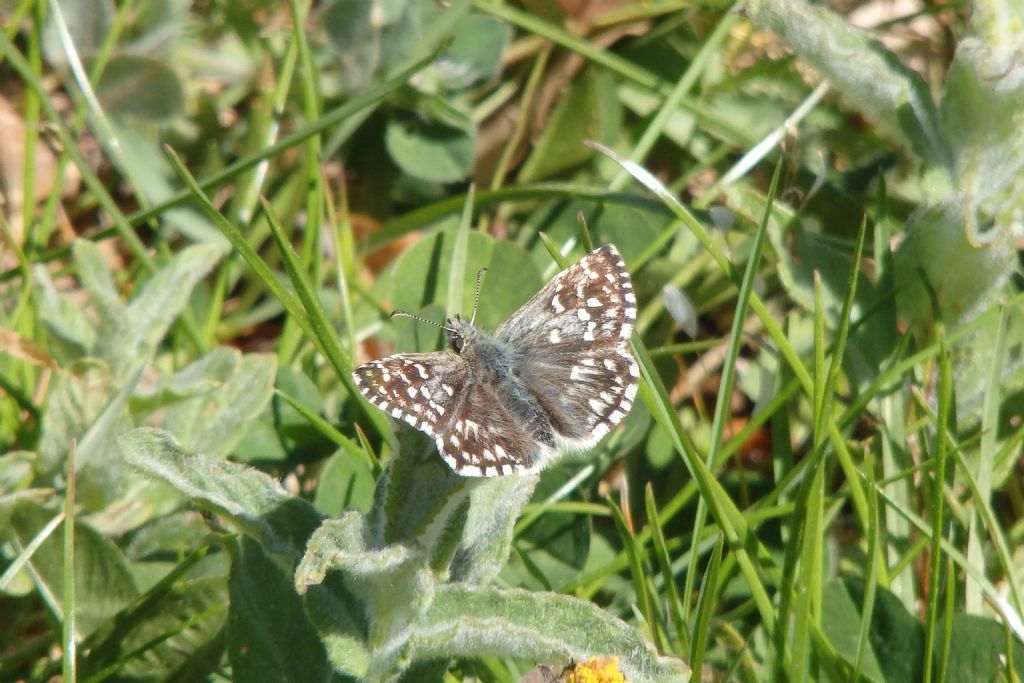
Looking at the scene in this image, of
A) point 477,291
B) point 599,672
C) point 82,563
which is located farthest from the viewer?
point 477,291

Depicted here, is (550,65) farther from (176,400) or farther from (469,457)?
(469,457)

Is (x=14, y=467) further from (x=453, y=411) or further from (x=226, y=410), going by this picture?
(x=453, y=411)

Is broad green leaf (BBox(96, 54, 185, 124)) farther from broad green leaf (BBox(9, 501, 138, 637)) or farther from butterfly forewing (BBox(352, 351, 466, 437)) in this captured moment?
butterfly forewing (BBox(352, 351, 466, 437))

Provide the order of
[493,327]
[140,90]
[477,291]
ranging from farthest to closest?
1. [140,90]
2. [493,327]
3. [477,291]

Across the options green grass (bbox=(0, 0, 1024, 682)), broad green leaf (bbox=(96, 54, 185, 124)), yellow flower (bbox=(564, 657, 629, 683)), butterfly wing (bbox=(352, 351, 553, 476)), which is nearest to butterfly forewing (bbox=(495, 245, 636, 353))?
green grass (bbox=(0, 0, 1024, 682))

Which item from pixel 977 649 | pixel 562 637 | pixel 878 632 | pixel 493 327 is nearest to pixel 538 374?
pixel 493 327

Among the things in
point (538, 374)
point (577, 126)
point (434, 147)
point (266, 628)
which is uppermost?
point (577, 126)
